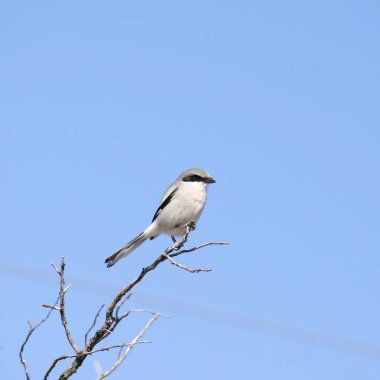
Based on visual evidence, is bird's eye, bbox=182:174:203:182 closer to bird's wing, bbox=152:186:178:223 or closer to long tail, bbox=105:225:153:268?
bird's wing, bbox=152:186:178:223

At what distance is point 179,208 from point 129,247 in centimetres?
63

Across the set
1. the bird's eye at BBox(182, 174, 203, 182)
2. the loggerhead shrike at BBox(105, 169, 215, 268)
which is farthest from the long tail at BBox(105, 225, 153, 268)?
the bird's eye at BBox(182, 174, 203, 182)

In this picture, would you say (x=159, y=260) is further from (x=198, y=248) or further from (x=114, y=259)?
(x=114, y=259)

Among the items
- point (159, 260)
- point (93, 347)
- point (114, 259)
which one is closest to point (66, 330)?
point (93, 347)

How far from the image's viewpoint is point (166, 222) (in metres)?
Answer: 7.32

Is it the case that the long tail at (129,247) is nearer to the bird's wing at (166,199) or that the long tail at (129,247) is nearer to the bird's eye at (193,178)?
the bird's wing at (166,199)

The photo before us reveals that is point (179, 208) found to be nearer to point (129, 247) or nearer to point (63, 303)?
point (129, 247)

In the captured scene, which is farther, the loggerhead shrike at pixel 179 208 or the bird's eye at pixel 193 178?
the bird's eye at pixel 193 178

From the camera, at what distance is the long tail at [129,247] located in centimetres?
661

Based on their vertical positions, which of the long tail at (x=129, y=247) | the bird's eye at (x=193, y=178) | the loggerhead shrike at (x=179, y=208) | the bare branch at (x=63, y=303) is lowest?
the bare branch at (x=63, y=303)

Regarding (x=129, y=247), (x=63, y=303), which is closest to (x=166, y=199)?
(x=129, y=247)

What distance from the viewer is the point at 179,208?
285 inches

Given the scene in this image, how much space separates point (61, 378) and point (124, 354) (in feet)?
1.43

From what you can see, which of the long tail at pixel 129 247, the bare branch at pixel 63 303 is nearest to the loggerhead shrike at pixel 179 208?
the long tail at pixel 129 247
